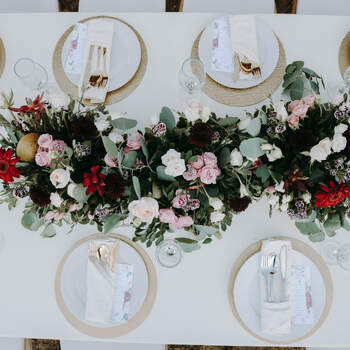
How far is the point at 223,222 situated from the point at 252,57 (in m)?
0.66

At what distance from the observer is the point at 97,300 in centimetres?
125

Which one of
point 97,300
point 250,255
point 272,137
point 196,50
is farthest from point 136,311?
point 196,50

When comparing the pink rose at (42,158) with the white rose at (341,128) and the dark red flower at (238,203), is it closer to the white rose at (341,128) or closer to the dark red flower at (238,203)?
the dark red flower at (238,203)

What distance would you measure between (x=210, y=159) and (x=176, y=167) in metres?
0.12

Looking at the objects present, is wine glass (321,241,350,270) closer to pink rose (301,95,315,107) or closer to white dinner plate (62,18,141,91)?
pink rose (301,95,315,107)

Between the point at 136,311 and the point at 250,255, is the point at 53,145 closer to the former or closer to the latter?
the point at 136,311

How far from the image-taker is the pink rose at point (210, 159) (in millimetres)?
983

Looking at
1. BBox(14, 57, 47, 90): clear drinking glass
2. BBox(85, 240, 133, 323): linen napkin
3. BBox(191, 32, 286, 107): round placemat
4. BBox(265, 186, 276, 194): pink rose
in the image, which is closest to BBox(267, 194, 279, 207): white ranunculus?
BBox(265, 186, 276, 194): pink rose

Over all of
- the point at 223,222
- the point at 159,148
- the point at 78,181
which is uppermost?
the point at 159,148

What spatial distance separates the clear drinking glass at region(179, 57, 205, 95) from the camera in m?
1.26

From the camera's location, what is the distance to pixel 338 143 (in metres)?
0.94

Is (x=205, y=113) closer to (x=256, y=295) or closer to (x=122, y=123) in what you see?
(x=122, y=123)

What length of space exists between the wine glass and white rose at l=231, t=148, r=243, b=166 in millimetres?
538

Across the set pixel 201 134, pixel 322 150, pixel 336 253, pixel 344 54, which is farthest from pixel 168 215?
pixel 344 54
